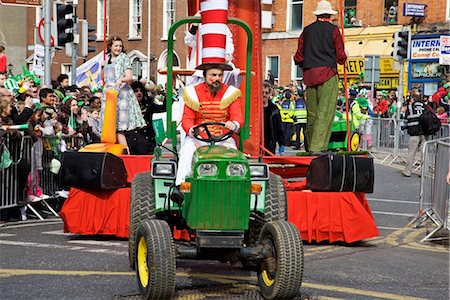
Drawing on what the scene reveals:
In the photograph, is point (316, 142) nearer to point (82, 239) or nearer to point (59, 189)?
point (82, 239)

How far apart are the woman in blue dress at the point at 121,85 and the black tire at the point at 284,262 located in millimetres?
5515

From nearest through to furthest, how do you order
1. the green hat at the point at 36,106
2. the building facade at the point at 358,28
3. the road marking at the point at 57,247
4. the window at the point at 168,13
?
the road marking at the point at 57,247, the green hat at the point at 36,106, the building facade at the point at 358,28, the window at the point at 168,13

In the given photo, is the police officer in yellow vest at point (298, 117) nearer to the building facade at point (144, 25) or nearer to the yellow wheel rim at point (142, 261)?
the building facade at point (144, 25)

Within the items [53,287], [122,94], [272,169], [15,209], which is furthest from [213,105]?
[15,209]

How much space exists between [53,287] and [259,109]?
4.55 metres

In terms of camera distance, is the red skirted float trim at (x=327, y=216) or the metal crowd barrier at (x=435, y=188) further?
the metal crowd barrier at (x=435, y=188)

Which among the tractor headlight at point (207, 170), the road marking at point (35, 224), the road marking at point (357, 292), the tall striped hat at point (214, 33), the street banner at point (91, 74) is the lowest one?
the road marking at point (35, 224)

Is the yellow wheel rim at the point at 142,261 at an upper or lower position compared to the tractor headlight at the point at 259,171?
lower

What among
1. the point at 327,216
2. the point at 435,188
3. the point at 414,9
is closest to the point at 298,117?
the point at 414,9

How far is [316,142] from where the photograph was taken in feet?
37.3

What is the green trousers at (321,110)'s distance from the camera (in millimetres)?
11242

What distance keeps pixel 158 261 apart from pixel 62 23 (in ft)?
43.1

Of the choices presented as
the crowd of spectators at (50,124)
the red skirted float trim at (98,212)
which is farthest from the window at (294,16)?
the red skirted float trim at (98,212)

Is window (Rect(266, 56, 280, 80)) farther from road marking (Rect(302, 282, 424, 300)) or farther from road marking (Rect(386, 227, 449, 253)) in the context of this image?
road marking (Rect(302, 282, 424, 300))
